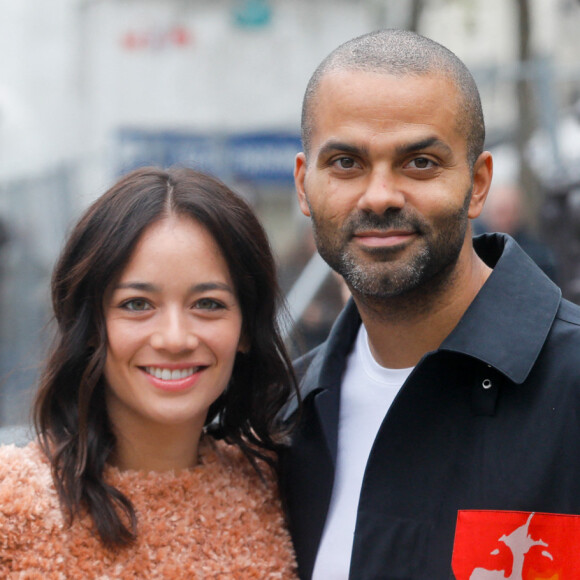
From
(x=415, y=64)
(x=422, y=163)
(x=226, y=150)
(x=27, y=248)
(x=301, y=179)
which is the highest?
(x=415, y=64)

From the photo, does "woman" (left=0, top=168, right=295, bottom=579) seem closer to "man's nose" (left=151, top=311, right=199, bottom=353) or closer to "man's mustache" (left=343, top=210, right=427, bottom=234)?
"man's nose" (left=151, top=311, right=199, bottom=353)

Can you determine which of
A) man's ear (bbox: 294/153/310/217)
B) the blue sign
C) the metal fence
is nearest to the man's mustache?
man's ear (bbox: 294/153/310/217)

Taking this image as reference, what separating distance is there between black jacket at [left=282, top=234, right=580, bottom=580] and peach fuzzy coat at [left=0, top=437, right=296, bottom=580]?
0.20m

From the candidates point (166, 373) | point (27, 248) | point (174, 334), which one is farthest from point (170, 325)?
point (27, 248)

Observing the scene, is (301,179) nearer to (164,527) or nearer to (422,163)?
(422,163)

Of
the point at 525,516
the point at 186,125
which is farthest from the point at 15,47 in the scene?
the point at 525,516

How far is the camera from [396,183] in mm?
2723

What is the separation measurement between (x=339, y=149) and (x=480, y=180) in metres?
0.41

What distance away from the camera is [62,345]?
9.60ft

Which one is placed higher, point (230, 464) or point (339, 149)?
point (339, 149)

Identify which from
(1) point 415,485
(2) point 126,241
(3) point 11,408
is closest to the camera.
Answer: (1) point 415,485

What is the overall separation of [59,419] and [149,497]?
343 millimetres

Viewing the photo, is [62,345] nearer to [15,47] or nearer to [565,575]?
[565,575]

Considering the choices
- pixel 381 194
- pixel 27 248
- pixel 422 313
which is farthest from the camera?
pixel 27 248
